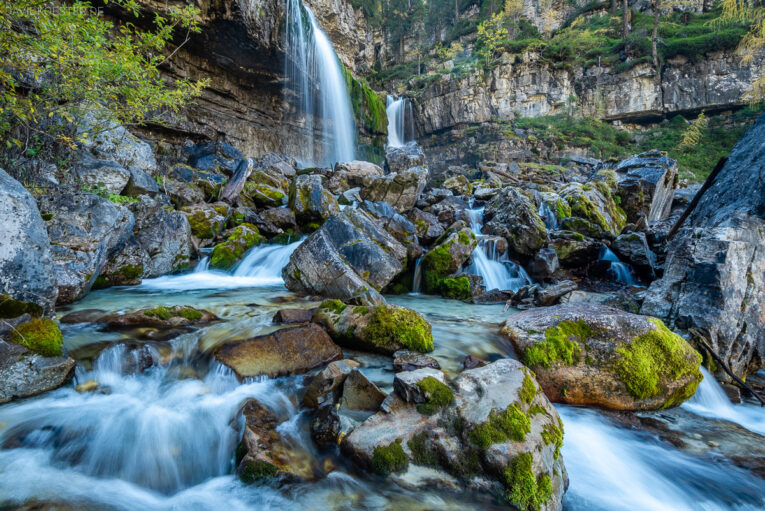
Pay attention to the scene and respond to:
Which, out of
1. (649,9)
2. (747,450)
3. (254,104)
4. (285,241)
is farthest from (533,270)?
(649,9)

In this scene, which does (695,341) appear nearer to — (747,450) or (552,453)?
(747,450)

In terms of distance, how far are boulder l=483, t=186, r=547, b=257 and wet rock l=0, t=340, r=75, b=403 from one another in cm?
956

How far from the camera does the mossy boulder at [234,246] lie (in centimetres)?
809

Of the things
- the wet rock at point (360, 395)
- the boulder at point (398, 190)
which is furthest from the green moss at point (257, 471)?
the boulder at point (398, 190)

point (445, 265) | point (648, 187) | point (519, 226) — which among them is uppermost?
point (648, 187)

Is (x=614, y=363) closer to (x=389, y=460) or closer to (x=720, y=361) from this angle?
(x=720, y=361)

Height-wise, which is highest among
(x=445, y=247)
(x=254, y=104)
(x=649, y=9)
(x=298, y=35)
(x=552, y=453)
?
(x=649, y=9)

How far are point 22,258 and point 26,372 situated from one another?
48.9 inches

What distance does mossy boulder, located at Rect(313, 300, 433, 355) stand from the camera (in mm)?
3793

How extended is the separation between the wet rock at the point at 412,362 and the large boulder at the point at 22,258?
3640 mm

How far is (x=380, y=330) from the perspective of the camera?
150 inches

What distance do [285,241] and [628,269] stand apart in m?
9.51

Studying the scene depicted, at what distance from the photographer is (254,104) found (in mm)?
19547

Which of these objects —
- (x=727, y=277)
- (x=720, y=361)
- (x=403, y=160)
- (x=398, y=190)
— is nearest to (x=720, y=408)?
(x=720, y=361)
